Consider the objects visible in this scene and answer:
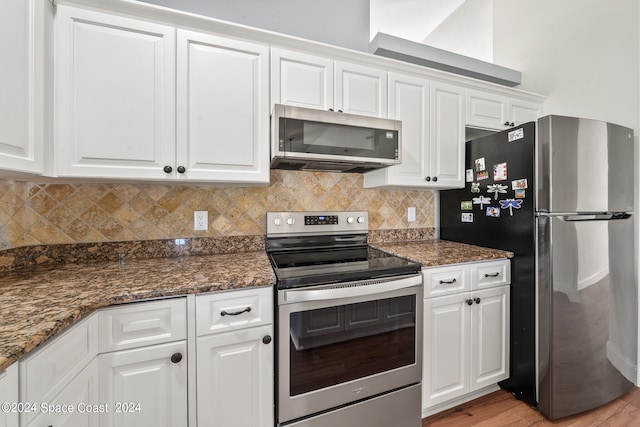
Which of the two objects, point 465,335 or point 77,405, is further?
point 465,335

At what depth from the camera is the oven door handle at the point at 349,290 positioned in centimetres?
120

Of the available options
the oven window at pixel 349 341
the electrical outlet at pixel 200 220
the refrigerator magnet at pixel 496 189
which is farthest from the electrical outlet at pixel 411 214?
the electrical outlet at pixel 200 220

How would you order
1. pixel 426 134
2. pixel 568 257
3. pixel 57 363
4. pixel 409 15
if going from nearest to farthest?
pixel 57 363
pixel 568 257
pixel 426 134
pixel 409 15

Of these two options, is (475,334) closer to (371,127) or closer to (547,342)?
(547,342)

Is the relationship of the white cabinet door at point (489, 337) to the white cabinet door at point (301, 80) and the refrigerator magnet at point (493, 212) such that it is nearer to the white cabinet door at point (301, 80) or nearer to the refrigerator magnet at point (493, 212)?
the refrigerator magnet at point (493, 212)

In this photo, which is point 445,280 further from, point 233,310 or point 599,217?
point 233,310

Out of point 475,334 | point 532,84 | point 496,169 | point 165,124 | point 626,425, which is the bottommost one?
point 626,425

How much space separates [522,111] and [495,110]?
32 cm

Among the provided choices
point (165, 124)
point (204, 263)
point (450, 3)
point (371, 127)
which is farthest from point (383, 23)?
point (204, 263)

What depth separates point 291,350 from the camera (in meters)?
1.21

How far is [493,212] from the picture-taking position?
1831 mm

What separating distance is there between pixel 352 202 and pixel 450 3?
8.19 feet

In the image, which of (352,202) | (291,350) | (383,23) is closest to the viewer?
(291,350)

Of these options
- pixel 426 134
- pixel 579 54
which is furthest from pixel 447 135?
pixel 579 54
